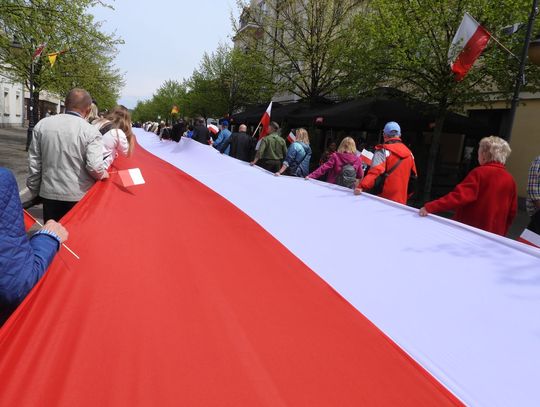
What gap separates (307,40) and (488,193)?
16013 millimetres

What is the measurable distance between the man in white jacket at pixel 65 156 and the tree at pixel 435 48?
9.03 meters

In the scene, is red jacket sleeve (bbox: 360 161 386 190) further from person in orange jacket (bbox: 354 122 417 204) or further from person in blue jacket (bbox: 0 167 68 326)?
person in blue jacket (bbox: 0 167 68 326)

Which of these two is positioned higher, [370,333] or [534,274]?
[534,274]

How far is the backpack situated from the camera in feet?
21.0

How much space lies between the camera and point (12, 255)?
1581 millimetres

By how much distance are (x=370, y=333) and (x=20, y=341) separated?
1.30 m

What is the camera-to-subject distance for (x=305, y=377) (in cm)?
146

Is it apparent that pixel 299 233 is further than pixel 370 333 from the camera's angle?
Yes

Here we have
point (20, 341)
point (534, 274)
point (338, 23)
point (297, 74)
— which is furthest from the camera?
point (297, 74)

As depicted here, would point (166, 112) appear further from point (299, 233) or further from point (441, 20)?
point (299, 233)

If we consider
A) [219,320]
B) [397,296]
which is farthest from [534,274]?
[219,320]

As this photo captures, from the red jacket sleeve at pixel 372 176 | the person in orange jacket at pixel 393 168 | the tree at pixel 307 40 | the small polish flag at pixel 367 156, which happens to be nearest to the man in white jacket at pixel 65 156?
the red jacket sleeve at pixel 372 176

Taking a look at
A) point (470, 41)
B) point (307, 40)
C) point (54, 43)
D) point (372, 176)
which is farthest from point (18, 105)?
point (372, 176)

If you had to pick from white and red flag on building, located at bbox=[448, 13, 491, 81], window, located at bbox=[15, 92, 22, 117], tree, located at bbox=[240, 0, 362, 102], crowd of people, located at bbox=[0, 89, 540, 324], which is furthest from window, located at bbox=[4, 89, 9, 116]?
white and red flag on building, located at bbox=[448, 13, 491, 81]
